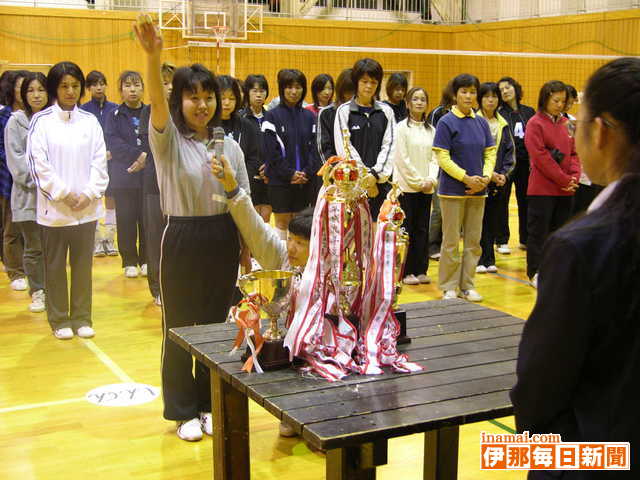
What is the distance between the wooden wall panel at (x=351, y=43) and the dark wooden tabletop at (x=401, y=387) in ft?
34.2

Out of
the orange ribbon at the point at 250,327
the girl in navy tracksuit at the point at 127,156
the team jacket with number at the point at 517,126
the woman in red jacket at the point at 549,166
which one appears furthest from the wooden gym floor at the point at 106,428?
the team jacket with number at the point at 517,126

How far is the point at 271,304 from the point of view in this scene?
2.49 m

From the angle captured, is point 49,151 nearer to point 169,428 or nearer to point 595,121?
point 169,428

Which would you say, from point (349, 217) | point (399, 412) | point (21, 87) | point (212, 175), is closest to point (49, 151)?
point (21, 87)

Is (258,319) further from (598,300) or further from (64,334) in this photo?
(64,334)

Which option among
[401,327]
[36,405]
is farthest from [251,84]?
[401,327]

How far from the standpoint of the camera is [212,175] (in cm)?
323

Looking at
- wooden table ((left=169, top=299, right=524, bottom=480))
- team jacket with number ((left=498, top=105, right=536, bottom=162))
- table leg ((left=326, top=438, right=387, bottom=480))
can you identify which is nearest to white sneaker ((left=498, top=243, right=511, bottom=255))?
team jacket with number ((left=498, top=105, right=536, bottom=162))

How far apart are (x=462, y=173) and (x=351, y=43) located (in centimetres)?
968

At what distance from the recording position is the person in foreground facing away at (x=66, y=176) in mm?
4723

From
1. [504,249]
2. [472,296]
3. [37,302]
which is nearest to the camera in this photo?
[37,302]

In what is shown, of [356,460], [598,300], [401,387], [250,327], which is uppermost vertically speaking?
[598,300]

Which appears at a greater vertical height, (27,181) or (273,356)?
(27,181)

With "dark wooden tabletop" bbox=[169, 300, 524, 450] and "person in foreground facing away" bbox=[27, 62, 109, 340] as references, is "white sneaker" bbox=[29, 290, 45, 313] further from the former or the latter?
"dark wooden tabletop" bbox=[169, 300, 524, 450]
